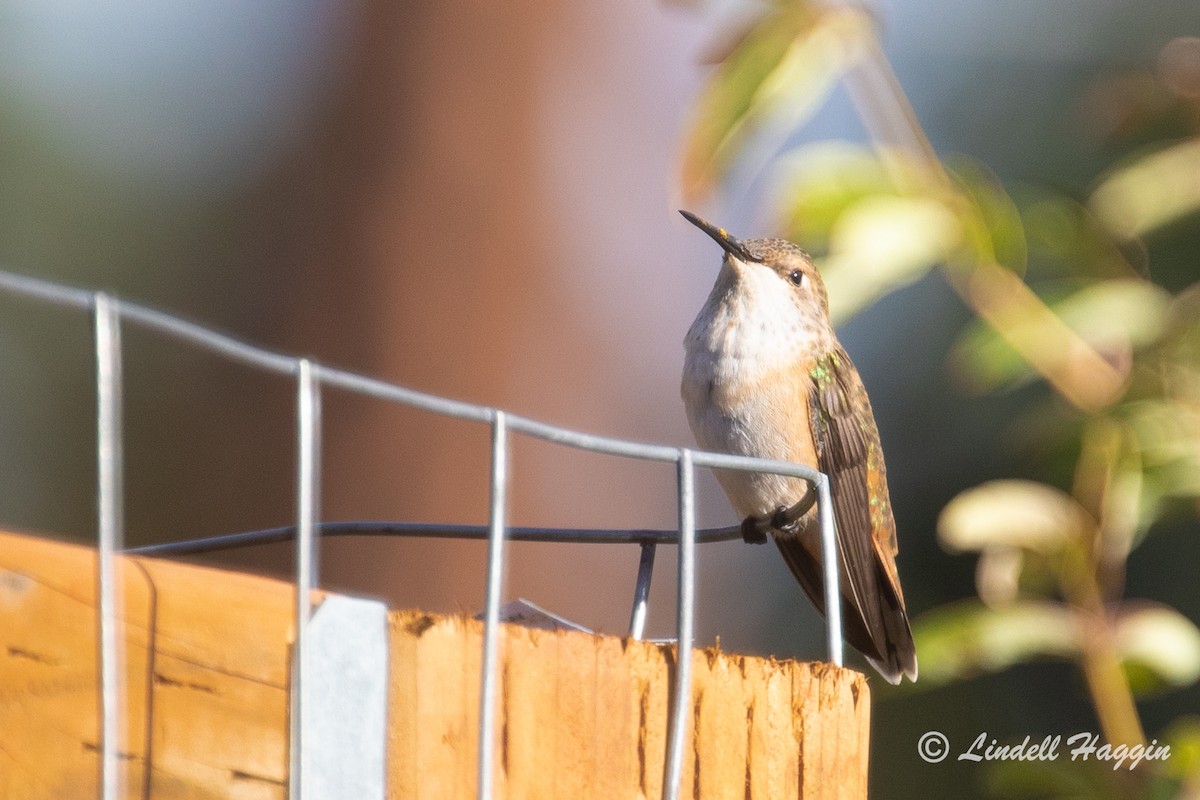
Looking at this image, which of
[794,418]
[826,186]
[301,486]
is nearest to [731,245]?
[794,418]

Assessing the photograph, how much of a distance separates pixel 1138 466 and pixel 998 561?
0.40 m

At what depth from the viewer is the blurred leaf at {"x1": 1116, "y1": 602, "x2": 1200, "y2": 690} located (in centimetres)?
259

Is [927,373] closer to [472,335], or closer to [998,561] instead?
[472,335]

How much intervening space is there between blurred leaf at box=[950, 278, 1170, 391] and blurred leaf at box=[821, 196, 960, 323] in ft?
0.59

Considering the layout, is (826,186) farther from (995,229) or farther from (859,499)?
(859,499)

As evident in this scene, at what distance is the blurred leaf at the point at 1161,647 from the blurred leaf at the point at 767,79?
1102 mm

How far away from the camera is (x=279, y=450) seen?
8.92 m

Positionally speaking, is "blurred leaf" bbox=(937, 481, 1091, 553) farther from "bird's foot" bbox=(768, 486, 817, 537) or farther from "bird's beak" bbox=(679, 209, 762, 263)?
"bird's beak" bbox=(679, 209, 762, 263)

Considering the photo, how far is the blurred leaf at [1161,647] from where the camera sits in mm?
2594

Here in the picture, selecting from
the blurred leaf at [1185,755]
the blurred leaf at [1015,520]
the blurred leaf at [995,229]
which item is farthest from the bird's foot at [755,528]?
the blurred leaf at [1185,755]

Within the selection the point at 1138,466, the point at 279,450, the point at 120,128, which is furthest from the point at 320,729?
the point at 120,128

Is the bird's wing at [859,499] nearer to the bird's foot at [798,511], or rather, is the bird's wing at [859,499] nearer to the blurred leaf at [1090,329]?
the bird's foot at [798,511]

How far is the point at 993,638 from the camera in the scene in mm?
2682

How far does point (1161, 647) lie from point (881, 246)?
0.87 meters
